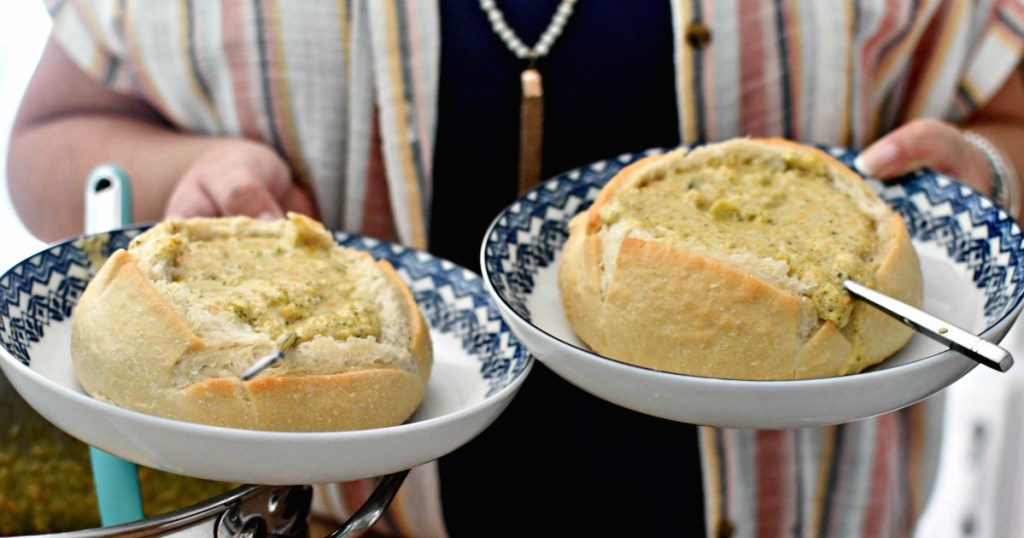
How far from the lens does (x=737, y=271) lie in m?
0.62

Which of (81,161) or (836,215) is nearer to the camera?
(836,215)

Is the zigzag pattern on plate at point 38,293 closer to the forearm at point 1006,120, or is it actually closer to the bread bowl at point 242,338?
the bread bowl at point 242,338

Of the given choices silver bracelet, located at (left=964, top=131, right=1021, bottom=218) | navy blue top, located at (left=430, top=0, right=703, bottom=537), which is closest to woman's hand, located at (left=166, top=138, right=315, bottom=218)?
navy blue top, located at (left=430, top=0, right=703, bottom=537)

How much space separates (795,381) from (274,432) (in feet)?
0.99

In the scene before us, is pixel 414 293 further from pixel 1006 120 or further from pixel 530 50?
pixel 1006 120

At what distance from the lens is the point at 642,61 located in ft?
3.12

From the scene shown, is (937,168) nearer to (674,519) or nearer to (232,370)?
(674,519)

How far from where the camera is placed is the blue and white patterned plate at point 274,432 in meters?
0.52

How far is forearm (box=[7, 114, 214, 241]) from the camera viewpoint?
1.00 metres

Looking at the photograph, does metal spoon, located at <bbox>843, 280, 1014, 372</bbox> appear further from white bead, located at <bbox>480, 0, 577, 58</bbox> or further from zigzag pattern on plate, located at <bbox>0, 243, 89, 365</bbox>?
zigzag pattern on plate, located at <bbox>0, 243, 89, 365</bbox>

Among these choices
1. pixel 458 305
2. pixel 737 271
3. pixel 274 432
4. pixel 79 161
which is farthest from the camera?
pixel 79 161

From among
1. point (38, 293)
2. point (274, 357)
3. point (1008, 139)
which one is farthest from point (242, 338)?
point (1008, 139)

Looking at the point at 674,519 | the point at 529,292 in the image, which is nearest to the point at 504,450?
Result: the point at 674,519

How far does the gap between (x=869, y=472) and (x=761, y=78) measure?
1.50 ft
